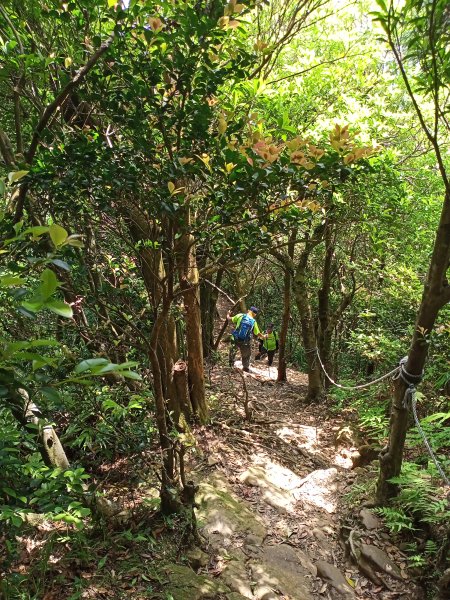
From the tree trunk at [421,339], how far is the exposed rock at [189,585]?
7.09 feet

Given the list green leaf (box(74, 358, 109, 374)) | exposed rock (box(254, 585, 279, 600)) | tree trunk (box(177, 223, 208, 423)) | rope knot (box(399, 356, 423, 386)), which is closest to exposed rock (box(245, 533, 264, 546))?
exposed rock (box(254, 585, 279, 600))

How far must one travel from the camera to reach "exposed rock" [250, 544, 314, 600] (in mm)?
3818

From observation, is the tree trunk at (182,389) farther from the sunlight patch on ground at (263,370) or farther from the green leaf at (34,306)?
the sunlight patch on ground at (263,370)

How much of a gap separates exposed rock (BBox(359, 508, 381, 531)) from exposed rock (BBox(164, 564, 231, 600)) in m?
1.87

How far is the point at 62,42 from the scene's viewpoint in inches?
130

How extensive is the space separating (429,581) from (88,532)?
324 cm

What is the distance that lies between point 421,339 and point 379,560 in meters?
2.32

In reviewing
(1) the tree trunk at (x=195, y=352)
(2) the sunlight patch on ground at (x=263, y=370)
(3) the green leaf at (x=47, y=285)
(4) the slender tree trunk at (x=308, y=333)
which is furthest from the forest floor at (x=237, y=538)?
(2) the sunlight patch on ground at (x=263, y=370)

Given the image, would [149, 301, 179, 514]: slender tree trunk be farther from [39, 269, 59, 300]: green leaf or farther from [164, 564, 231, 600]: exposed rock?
[39, 269, 59, 300]: green leaf

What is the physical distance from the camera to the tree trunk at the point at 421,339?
3.56m

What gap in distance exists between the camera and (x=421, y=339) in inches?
153

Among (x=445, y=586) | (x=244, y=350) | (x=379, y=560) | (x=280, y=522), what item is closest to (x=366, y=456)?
(x=280, y=522)

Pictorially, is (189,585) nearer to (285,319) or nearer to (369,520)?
(369,520)

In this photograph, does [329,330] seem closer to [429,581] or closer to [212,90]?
[429,581]
